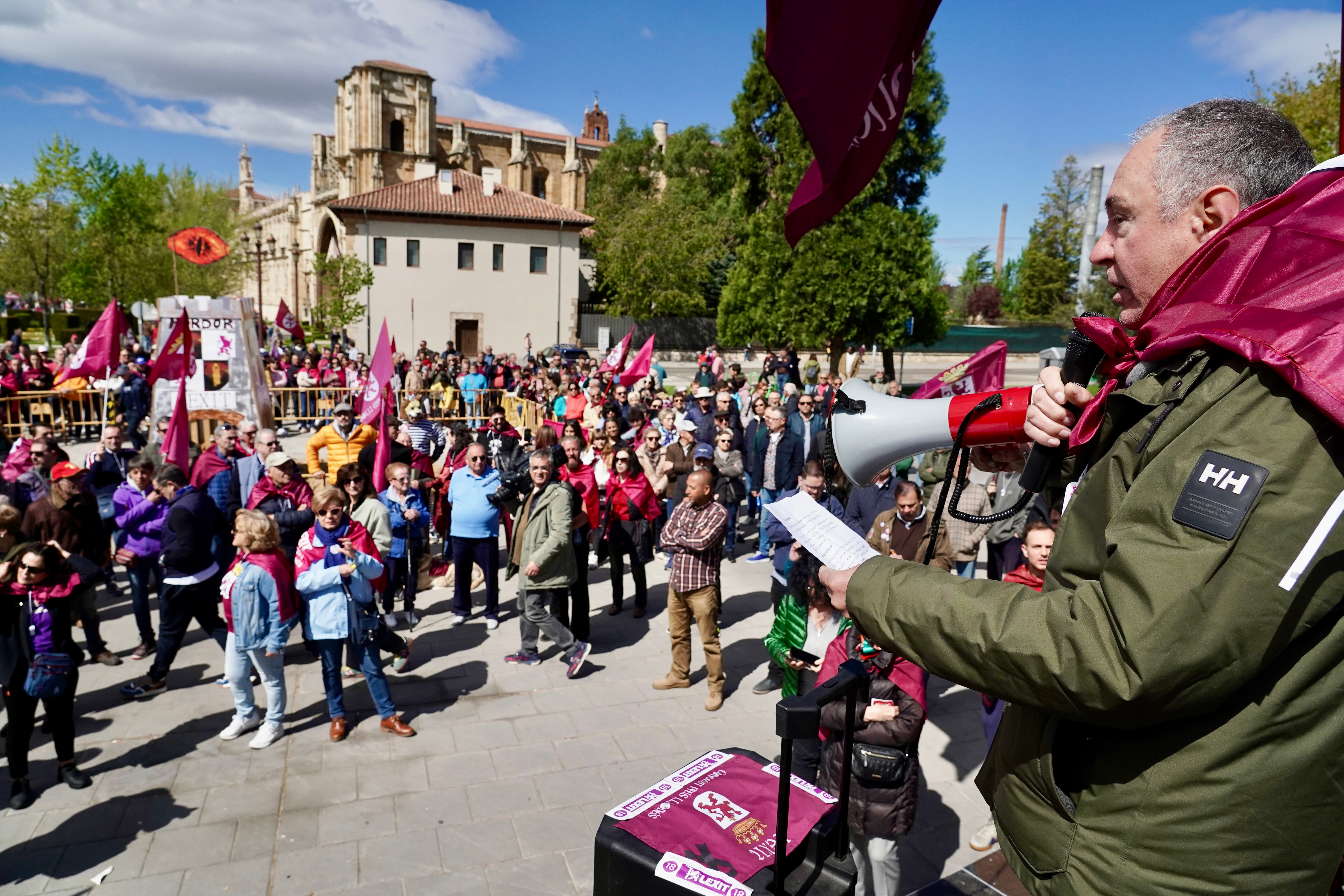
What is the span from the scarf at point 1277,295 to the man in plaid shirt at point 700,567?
5.77 m

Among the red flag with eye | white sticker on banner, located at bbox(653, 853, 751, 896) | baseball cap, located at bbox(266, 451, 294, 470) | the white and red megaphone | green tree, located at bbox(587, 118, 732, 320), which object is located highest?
green tree, located at bbox(587, 118, 732, 320)

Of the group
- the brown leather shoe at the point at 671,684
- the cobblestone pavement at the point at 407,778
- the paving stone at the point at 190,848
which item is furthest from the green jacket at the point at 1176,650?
the brown leather shoe at the point at 671,684

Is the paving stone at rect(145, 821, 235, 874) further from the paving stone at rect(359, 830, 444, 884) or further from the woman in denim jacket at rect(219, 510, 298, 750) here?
the woman in denim jacket at rect(219, 510, 298, 750)

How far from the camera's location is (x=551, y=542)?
738 centimetres

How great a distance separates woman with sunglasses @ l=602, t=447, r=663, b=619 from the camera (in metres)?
8.98

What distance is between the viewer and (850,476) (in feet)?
6.21

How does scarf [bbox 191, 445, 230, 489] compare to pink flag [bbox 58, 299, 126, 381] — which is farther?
pink flag [bbox 58, 299, 126, 381]

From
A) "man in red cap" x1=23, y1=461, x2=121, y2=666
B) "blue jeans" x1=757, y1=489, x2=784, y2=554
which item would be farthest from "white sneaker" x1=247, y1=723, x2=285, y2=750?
"blue jeans" x1=757, y1=489, x2=784, y2=554

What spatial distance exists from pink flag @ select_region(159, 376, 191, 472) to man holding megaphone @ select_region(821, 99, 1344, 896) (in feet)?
33.4

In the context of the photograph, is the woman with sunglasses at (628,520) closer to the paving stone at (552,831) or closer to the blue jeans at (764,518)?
the blue jeans at (764,518)

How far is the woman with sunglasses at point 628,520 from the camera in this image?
353 inches

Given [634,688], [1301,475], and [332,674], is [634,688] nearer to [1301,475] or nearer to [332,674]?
[332,674]

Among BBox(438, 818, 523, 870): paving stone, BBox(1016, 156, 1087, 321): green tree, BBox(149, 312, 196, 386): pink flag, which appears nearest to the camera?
BBox(438, 818, 523, 870): paving stone

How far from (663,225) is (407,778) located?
38.9 m
